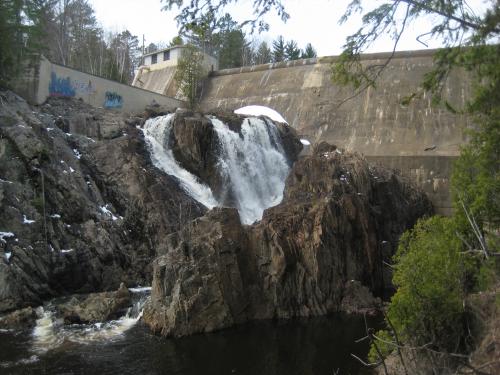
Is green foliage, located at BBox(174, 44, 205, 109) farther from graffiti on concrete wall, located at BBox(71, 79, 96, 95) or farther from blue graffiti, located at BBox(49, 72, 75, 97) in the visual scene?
blue graffiti, located at BBox(49, 72, 75, 97)

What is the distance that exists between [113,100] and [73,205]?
12974 millimetres

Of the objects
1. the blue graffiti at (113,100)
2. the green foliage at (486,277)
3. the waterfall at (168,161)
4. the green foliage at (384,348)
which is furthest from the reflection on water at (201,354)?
the blue graffiti at (113,100)

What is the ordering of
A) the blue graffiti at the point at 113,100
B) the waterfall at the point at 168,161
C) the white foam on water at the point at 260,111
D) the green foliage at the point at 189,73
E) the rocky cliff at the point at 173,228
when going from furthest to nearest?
the green foliage at the point at 189,73 < the white foam on water at the point at 260,111 < the blue graffiti at the point at 113,100 < the waterfall at the point at 168,161 < the rocky cliff at the point at 173,228

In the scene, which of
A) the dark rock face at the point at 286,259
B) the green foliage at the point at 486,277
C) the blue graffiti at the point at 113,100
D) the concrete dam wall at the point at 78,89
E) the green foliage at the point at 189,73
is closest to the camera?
the green foliage at the point at 486,277

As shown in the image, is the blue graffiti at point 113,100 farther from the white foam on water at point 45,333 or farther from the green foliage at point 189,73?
the white foam on water at point 45,333

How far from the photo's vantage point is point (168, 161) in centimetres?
2508

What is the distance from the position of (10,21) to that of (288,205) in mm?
16068

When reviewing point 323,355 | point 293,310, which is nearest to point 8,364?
point 323,355

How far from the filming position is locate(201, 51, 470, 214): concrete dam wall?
29094 millimetres

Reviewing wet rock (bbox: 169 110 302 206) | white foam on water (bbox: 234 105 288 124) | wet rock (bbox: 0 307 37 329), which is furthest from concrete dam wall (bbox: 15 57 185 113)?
wet rock (bbox: 0 307 37 329)

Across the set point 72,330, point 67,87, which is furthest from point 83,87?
point 72,330

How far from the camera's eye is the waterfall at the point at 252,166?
25469 millimetres

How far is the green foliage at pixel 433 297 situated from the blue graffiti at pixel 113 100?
80.3 feet

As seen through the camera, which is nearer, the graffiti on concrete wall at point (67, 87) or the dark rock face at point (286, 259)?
the dark rock face at point (286, 259)
